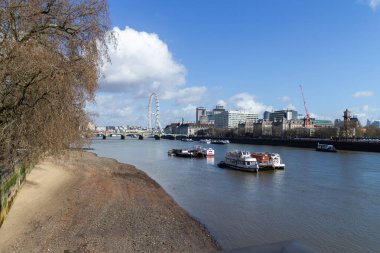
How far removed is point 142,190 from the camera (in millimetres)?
30109

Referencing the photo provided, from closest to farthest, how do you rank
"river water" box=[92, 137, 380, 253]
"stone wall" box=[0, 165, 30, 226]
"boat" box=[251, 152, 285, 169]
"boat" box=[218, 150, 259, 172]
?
1. "stone wall" box=[0, 165, 30, 226]
2. "river water" box=[92, 137, 380, 253]
3. "boat" box=[218, 150, 259, 172]
4. "boat" box=[251, 152, 285, 169]

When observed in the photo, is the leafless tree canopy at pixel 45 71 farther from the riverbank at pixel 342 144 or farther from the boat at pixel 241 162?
the riverbank at pixel 342 144

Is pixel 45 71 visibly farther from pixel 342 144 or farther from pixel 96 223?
Answer: pixel 342 144

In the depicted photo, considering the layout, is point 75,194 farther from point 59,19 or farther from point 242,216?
point 59,19

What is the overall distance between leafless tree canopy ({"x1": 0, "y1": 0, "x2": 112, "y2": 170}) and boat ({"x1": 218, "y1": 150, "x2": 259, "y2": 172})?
3833cm

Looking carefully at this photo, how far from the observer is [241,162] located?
177 feet

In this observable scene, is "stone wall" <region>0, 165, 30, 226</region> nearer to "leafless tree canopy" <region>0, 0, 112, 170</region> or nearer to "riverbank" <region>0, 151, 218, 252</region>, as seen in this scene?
"riverbank" <region>0, 151, 218, 252</region>

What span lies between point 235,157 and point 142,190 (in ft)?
92.8

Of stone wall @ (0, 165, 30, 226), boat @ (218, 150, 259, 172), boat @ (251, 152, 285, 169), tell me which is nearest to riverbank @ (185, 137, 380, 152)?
boat @ (251, 152, 285, 169)

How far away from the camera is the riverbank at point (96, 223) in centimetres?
1468

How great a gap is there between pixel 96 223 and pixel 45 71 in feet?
26.8

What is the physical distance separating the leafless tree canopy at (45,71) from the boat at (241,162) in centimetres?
3833


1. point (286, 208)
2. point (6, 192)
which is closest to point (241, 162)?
point (286, 208)

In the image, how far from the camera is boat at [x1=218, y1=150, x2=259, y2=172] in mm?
52031
